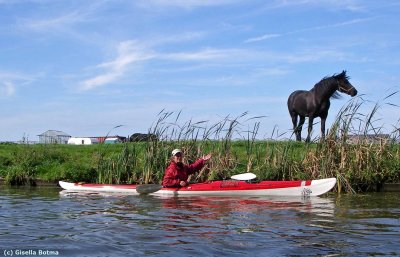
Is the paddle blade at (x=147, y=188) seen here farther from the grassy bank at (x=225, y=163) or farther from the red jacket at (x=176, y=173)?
the grassy bank at (x=225, y=163)

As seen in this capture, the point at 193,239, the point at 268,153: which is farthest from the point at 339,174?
the point at 193,239

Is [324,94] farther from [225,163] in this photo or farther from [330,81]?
[225,163]

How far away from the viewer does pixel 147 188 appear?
13477 mm

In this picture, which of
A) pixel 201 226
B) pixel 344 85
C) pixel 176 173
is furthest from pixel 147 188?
pixel 344 85

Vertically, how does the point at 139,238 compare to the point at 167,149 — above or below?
below

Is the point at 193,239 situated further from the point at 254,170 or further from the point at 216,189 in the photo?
the point at 254,170

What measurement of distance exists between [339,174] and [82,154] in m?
8.85

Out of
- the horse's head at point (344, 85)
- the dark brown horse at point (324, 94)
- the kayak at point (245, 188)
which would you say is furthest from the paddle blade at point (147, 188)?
the horse's head at point (344, 85)

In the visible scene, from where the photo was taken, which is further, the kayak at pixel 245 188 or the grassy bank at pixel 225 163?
the grassy bank at pixel 225 163

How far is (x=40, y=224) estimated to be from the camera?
868cm

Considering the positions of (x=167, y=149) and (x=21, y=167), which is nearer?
(x=167, y=149)

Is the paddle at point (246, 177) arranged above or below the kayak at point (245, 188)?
above

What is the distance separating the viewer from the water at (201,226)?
6.64 metres

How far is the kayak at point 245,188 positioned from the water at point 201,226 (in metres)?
0.31
